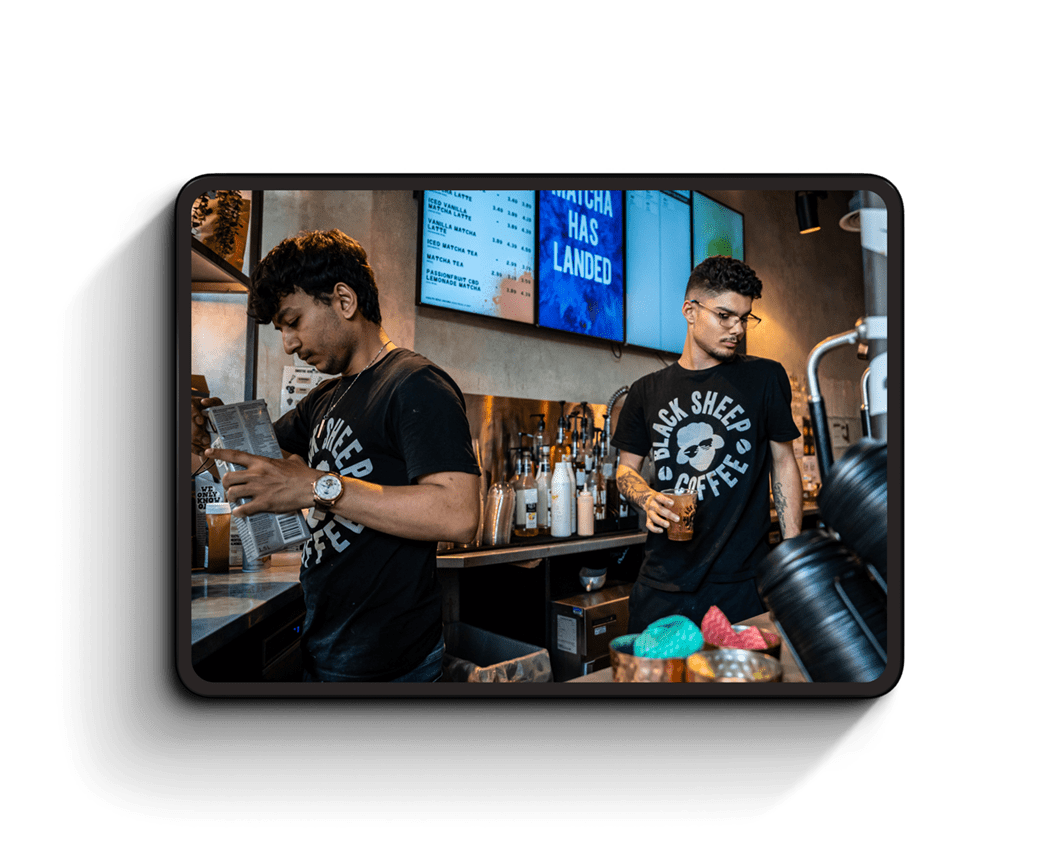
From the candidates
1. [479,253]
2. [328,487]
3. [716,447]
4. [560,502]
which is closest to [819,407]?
[716,447]

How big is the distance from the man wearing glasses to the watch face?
0.48m

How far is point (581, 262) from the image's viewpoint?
1507mm

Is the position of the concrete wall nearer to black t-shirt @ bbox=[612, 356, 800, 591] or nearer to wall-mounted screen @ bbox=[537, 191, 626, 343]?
black t-shirt @ bbox=[612, 356, 800, 591]

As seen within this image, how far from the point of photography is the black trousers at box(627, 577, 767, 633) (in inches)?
50.6

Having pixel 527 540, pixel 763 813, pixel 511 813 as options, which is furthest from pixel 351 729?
pixel 763 813

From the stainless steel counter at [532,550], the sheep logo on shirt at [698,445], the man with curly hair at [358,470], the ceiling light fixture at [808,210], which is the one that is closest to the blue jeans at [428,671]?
the man with curly hair at [358,470]

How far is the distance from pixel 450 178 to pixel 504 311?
0.30 metres

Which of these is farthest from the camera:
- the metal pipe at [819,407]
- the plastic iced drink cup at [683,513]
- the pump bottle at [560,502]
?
the pump bottle at [560,502]

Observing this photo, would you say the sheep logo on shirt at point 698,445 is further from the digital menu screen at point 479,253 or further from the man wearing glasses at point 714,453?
the digital menu screen at point 479,253

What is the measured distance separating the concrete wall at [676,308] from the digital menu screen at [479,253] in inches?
1.7

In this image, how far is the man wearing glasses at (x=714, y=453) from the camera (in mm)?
1230

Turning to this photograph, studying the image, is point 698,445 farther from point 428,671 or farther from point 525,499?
point 428,671

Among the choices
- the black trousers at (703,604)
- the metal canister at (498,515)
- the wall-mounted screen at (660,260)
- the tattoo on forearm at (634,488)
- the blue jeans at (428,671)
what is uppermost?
the wall-mounted screen at (660,260)

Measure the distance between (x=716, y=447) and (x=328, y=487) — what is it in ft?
2.08
